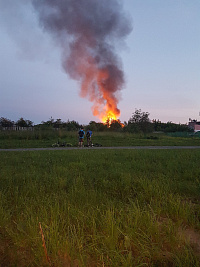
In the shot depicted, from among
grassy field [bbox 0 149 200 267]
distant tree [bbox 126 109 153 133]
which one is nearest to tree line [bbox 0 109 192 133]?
distant tree [bbox 126 109 153 133]

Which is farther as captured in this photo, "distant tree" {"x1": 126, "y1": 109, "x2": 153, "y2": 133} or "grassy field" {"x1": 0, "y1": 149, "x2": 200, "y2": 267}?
"distant tree" {"x1": 126, "y1": 109, "x2": 153, "y2": 133}

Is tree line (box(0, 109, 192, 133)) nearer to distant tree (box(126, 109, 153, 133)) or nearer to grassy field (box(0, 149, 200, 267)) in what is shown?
distant tree (box(126, 109, 153, 133))

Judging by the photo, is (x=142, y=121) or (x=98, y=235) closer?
(x=98, y=235)

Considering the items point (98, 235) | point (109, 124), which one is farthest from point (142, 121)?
point (98, 235)

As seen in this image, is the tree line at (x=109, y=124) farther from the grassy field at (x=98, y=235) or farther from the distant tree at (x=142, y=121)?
the grassy field at (x=98, y=235)

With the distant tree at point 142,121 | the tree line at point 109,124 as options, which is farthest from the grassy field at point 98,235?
the distant tree at point 142,121

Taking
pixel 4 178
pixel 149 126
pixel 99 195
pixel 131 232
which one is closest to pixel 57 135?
pixel 4 178

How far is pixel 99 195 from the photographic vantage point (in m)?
4.11

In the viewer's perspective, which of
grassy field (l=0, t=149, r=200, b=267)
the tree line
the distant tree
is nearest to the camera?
grassy field (l=0, t=149, r=200, b=267)

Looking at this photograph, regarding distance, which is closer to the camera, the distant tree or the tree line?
the tree line

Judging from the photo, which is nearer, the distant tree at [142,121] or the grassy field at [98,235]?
the grassy field at [98,235]

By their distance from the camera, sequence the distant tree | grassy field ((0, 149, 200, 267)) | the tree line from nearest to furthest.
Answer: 1. grassy field ((0, 149, 200, 267))
2. the tree line
3. the distant tree

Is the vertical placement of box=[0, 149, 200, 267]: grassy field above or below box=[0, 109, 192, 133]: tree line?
below

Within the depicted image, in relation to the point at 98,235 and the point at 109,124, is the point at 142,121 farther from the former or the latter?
the point at 98,235
